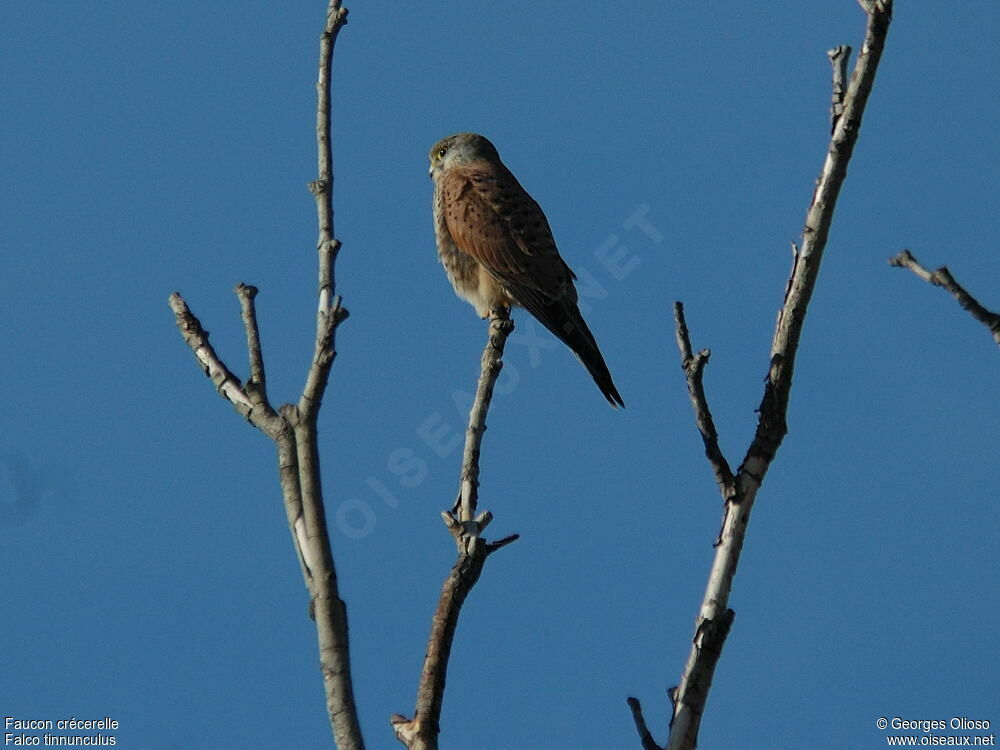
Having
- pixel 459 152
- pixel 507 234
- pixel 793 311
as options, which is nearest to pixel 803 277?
pixel 793 311

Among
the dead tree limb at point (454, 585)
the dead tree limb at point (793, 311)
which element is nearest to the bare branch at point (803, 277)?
the dead tree limb at point (793, 311)

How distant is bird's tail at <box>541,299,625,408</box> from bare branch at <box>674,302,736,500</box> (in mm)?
2753

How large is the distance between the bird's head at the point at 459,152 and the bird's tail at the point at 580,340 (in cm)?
134

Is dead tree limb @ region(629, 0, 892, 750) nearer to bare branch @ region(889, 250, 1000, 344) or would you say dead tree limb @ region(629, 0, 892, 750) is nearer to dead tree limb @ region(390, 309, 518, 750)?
bare branch @ region(889, 250, 1000, 344)

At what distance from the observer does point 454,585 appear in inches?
108

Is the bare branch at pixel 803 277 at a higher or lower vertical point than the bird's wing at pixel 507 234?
lower

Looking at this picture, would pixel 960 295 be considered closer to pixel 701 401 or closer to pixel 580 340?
pixel 701 401

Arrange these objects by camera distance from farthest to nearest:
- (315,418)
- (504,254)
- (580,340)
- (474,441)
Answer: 1. (504,254)
2. (580,340)
3. (474,441)
4. (315,418)

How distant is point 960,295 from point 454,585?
1.19 meters

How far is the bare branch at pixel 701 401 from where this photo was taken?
9.07 ft

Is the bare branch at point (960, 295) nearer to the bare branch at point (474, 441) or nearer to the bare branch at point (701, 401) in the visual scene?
the bare branch at point (701, 401)

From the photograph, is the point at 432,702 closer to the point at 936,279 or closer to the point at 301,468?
the point at 301,468

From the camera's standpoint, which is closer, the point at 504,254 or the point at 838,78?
the point at 838,78

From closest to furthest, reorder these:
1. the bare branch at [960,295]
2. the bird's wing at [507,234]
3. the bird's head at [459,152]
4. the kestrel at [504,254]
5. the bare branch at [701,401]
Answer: the bare branch at [960,295] → the bare branch at [701,401] → the kestrel at [504,254] → the bird's wing at [507,234] → the bird's head at [459,152]
